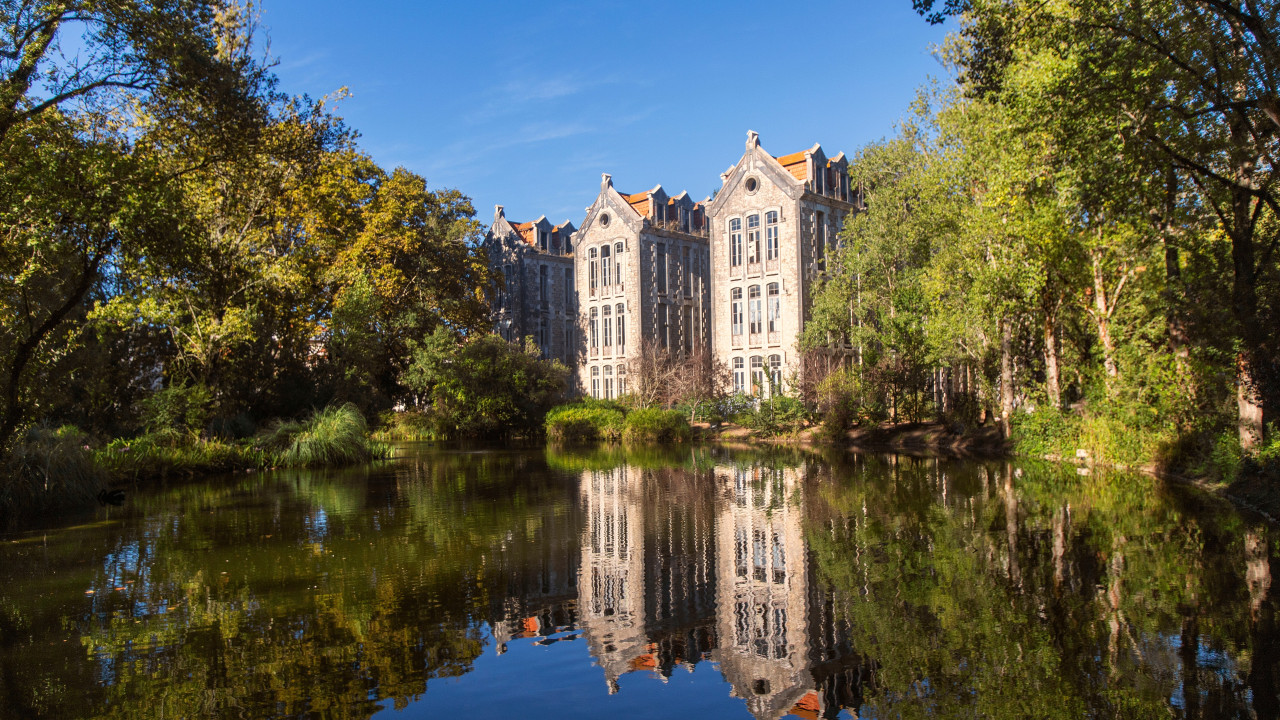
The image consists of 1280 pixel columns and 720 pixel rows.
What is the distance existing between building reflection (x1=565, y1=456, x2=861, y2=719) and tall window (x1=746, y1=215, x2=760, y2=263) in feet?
100

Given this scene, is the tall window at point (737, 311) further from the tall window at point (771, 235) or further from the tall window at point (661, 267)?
the tall window at point (661, 267)

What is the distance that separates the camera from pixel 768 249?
141 ft

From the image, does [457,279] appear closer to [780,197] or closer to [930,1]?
[780,197]

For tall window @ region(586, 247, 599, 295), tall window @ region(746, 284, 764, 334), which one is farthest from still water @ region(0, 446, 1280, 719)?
tall window @ region(586, 247, 599, 295)

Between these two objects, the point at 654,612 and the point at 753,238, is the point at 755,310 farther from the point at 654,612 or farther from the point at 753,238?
the point at 654,612

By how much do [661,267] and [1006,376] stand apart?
88.7ft

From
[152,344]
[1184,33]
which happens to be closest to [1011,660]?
[1184,33]

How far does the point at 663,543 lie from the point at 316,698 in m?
5.98

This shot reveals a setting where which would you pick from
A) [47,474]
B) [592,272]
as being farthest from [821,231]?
[47,474]

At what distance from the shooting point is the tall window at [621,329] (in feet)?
162

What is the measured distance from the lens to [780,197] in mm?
42438

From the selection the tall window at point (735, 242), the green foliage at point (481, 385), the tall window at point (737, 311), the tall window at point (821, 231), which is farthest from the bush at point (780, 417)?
the tall window at point (735, 242)

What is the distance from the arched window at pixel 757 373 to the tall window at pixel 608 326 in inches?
403

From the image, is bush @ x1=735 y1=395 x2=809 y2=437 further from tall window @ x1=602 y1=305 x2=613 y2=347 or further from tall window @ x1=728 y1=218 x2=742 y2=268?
tall window @ x1=602 y1=305 x2=613 y2=347
